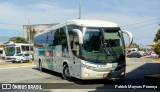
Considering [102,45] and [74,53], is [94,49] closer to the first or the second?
[102,45]

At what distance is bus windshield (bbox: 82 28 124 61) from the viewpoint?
1392 centimetres

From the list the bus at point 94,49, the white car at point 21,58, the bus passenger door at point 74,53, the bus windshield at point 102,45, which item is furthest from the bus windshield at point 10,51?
the bus windshield at point 102,45

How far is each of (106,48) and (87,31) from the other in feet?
3.88

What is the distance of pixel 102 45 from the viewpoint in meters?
14.1

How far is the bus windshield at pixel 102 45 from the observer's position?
13.9m

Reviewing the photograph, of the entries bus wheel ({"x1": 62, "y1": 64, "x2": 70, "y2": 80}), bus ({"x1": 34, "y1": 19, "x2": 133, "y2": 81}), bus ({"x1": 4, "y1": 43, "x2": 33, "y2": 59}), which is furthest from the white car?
bus ({"x1": 34, "y1": 19, "x2": 133, "y2": 81})

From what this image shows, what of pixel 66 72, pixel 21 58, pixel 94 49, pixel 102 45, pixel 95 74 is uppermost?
pixel 102 45

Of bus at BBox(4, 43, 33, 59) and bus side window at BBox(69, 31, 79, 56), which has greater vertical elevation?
bus side window at BBox(69, 31, 79, 56)

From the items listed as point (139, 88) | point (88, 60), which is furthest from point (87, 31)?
point (139, 88)

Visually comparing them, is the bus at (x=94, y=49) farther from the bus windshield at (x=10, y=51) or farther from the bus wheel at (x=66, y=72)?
the bus windshield at (x=10, y=51)

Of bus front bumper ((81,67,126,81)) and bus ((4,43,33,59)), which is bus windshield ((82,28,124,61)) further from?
bus ((4,43,33,59))

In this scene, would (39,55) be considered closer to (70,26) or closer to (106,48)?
(70,26)

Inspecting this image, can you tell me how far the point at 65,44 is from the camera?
52.1 feet

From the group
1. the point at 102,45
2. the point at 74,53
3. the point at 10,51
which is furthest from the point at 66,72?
the point at 10,51
